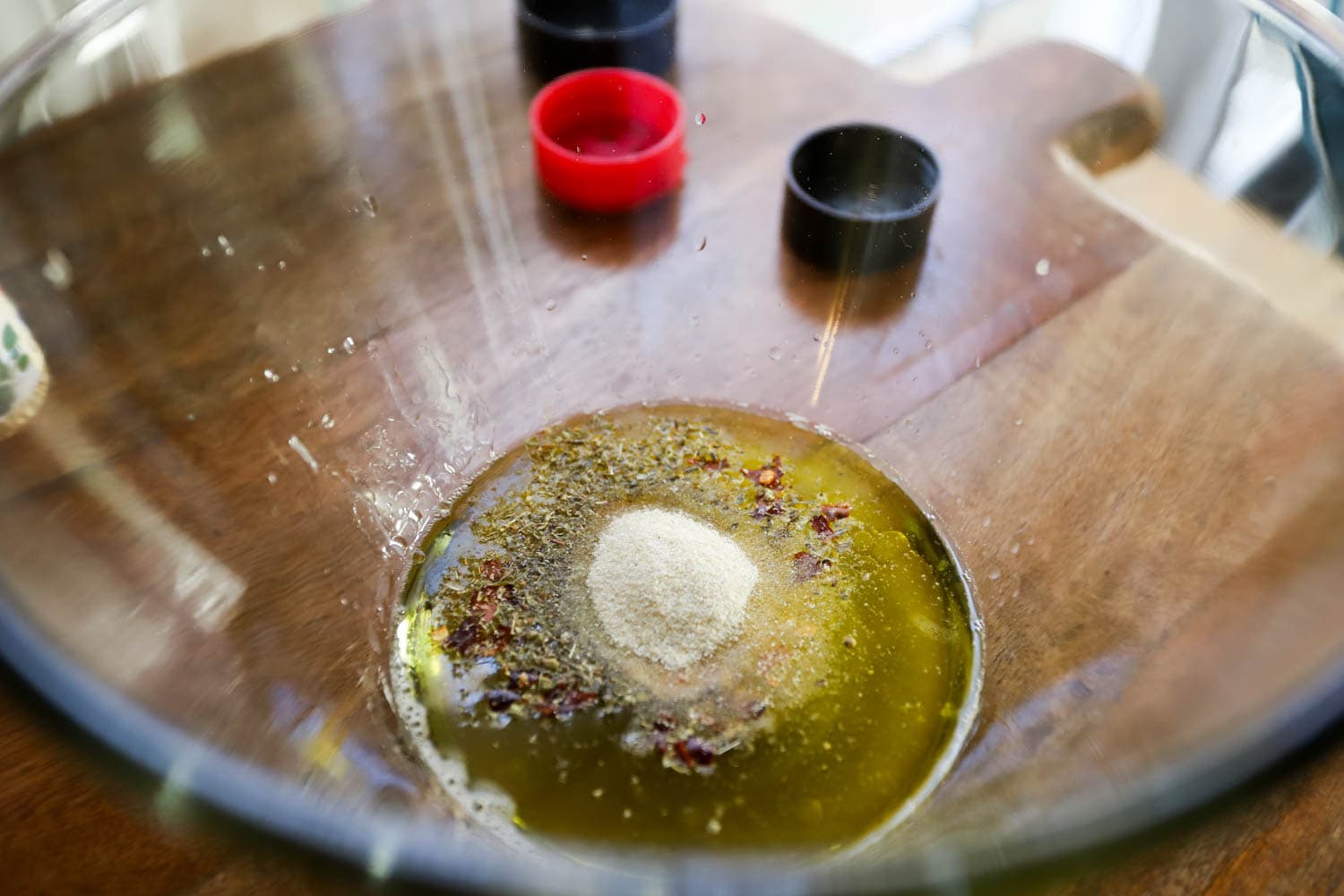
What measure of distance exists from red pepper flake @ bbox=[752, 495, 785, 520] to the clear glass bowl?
0.11 metres

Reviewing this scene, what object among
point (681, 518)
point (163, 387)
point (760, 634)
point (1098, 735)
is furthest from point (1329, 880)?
point (163, 387)

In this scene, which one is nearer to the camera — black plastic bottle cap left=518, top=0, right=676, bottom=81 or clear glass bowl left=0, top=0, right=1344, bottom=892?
clear glass bowl left=0, top=0, right=1344, bottom=892

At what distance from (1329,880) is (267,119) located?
1.18m

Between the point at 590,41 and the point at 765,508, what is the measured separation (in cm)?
61

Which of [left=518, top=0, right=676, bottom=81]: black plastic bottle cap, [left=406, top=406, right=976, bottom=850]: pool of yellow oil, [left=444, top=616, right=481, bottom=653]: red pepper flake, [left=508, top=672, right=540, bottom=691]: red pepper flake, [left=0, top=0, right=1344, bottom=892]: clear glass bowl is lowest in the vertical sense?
[left=406, top=406, right=976, bottom=850]: pool of yellow oil

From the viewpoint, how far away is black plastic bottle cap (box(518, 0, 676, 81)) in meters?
1.15

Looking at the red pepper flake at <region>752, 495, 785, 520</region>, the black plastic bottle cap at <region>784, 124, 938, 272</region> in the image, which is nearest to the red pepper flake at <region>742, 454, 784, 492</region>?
the red pepper flake at <region>752, 495, 785, 520</region>

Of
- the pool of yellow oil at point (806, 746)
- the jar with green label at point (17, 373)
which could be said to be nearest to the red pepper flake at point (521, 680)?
the pool of yellow oil at point (806, 746)

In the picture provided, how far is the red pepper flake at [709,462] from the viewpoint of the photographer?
977 millimetres

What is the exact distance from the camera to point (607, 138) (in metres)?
1.16

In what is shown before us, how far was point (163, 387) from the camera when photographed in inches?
34.3

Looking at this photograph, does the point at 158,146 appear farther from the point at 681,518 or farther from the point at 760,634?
the point at 760,634

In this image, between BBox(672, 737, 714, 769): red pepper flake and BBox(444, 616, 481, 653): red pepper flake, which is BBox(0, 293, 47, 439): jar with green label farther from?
BBox(672, 737, 714, 769): red pepper flake

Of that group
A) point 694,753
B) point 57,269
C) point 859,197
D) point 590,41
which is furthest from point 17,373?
point 859,197
